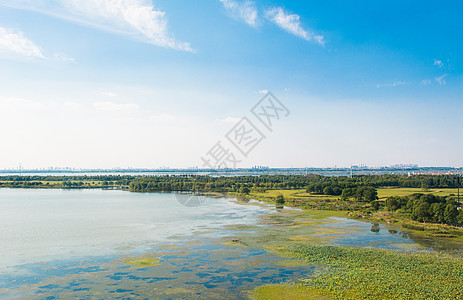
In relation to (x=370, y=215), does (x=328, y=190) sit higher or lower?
higher

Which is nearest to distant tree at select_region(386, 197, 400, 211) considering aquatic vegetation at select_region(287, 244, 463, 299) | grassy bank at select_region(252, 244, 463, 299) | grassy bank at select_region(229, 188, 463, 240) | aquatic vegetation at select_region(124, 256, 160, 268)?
grassy bank at select_region(229, 188, 463, 240)

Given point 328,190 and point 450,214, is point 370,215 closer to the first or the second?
point 450,214

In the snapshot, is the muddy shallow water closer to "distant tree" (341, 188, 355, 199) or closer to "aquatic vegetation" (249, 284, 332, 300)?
"aquatic vegetation" (249, 284, 332, 300)

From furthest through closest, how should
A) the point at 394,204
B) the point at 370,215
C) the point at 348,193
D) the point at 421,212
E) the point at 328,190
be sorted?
the point at 328,190
the point at 348,193
the point at 394,204
the point at 370,215
the point at 421,212

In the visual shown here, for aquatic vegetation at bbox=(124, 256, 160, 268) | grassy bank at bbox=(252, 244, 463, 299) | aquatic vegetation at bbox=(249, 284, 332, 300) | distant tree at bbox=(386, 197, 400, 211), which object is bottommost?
aquatic vegetation at bbox=(249, 284, 332, 300)

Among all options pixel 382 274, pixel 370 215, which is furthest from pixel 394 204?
pixel 382 274

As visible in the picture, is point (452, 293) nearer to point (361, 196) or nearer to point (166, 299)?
point (166, 299)

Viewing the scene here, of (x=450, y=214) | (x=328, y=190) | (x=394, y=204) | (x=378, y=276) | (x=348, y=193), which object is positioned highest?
(x=348, y=193)
